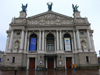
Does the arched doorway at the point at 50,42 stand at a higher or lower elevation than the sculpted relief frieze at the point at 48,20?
lower

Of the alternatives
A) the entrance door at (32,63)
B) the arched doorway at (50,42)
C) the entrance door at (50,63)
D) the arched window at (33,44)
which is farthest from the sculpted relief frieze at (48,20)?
the entrance door at (32,63)

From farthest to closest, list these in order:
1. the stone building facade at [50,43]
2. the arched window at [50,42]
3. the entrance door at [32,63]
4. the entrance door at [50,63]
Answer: the arched window at [50,42] < the entrance door at [50,63] < the entrance door at [32,63] < the stone building facade at [50,43]

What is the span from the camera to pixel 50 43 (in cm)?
3494

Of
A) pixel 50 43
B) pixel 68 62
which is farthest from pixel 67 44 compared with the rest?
pixel 50 43

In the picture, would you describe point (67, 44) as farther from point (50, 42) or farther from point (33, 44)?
point (33, 44)

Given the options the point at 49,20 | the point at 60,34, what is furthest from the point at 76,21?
the point at 49,20

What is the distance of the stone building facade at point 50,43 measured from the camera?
2951cm

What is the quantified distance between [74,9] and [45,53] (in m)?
19.9

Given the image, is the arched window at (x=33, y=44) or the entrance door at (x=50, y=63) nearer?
the entrance door at (x=50, y=63)

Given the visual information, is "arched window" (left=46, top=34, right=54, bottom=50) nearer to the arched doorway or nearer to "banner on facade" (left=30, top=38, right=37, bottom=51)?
the arched doorway

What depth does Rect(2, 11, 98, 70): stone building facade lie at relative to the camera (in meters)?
29.5

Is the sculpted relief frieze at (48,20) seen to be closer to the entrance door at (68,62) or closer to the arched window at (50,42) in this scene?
the arched window at (50,42)

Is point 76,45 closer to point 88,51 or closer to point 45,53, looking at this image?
point 88,51

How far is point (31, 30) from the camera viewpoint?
33.5m
